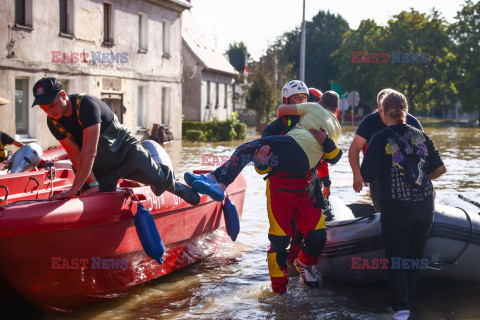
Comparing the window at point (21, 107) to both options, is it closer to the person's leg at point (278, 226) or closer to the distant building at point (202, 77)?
the person's leg at point (278, 226)

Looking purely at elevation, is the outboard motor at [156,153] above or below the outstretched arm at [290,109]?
below

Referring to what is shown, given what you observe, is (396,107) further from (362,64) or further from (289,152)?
(362,64)

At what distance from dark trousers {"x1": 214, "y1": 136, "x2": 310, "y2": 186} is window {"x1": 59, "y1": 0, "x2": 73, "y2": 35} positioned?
48.6 ft

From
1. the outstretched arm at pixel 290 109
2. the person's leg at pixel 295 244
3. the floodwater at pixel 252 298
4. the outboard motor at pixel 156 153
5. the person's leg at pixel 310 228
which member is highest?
the outstretched arm at pixel 290 109

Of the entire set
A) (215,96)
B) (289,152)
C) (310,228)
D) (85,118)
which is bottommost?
(310,228)

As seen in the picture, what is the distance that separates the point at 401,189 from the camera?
17.0 ft

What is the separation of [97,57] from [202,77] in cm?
1409

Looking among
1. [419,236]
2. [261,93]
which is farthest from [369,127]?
[261,93]

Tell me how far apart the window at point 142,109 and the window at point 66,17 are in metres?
6.10

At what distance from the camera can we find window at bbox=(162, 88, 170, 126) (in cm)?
2722

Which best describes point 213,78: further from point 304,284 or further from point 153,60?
point 304,284

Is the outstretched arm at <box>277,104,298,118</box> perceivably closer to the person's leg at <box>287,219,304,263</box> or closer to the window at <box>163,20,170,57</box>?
the person's leg at <box>287,219,304,263</box>

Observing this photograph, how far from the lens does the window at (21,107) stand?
17438 mm

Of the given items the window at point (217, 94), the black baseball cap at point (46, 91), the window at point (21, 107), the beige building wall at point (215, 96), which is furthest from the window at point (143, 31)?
the black baseball cap at point (46, 91)
